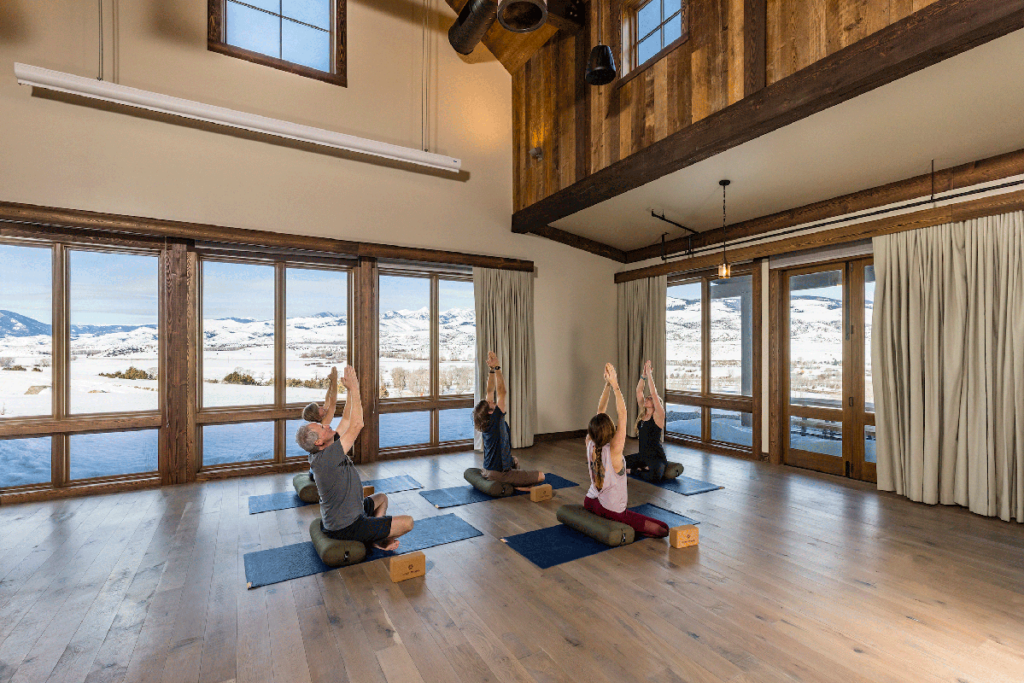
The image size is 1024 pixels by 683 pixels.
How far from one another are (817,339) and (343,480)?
17.4ft

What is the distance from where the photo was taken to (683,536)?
340 cm

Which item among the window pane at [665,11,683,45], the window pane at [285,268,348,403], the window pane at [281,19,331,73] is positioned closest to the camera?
the window pane at [665,11,683,45]

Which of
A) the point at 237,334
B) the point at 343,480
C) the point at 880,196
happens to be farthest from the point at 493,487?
the point at 880,196

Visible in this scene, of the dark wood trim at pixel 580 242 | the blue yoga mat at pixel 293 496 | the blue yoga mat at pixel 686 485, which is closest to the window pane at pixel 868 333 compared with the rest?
the blue yoga mat at pixel 686 485

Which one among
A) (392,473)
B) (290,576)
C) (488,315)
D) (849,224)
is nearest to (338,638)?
(290,576)

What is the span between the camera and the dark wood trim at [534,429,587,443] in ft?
23.6

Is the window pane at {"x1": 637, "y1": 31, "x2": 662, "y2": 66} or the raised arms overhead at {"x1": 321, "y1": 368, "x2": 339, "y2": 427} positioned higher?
the window pane at {"x1": 637, "y1": 31, "x2": 662, "y2": 66}

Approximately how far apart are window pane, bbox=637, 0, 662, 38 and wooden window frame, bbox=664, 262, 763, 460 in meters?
3.10

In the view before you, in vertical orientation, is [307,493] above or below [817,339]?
below

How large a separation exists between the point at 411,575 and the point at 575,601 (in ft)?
3.36

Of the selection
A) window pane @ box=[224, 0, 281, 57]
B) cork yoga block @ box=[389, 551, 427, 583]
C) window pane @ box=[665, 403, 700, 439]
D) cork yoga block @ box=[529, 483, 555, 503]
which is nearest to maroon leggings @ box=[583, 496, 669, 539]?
cork yoga block @ box=[529, 483, 555, 503]

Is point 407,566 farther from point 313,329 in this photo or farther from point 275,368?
point 313,329

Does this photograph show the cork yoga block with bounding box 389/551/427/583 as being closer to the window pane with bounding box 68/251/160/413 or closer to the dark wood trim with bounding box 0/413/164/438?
the dark wood trim with bounding box 0/413/164/438

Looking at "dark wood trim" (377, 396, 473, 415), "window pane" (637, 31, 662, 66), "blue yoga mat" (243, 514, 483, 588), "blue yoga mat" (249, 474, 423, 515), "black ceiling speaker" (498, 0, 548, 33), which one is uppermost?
"window pane" (637, 31, 662, 66)
